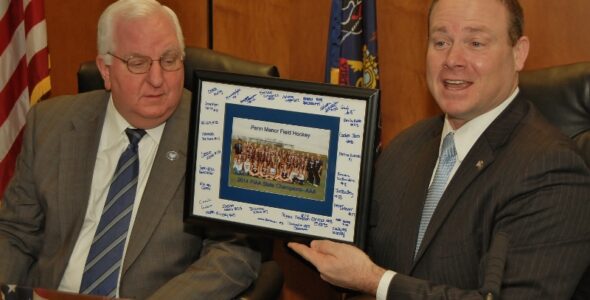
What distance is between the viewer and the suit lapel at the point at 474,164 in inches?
96.4

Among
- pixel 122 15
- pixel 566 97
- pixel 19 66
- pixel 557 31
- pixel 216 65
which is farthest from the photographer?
pixel 19 66

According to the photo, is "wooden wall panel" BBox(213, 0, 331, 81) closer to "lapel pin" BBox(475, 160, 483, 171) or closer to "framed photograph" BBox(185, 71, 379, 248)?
"framed photograph" BBox(185, 71, 379, 248)

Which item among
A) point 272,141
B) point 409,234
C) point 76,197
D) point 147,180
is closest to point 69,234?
point 76,197

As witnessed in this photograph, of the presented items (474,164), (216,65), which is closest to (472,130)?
(474,164)

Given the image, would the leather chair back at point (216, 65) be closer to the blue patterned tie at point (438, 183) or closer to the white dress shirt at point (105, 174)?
the white dress shirt at point (105, 174)

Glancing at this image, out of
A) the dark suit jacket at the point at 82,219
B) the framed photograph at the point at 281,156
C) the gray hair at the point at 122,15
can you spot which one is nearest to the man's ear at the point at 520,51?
the framed photograph at the point at 281,156

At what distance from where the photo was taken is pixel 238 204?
2590 millimetres

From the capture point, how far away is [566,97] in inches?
105

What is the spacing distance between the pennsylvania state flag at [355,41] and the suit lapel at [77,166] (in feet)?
3.39

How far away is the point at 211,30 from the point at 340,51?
102 centimetres

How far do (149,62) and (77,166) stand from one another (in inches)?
16.8

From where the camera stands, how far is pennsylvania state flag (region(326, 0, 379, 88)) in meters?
3.60
